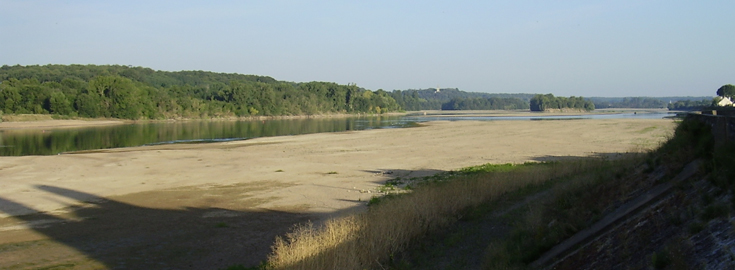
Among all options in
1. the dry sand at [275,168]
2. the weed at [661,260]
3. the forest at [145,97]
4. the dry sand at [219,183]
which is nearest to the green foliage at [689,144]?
the weed at [661,260]

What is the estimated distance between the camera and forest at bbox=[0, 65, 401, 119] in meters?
98.8

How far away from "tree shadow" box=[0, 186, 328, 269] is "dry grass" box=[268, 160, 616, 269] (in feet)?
4.57

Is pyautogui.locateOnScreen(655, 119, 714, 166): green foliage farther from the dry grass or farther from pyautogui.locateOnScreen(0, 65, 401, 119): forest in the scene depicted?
pyautogui.locateOnScreen(0, 65, 401, 119): forest

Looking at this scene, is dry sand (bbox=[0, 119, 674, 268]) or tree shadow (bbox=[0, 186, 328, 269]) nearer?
tree shadow (bbox=[0, 186, 328, 269])

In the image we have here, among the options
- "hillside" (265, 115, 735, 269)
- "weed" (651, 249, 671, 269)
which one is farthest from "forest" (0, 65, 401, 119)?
"weed" (651, 249, 671, 269)

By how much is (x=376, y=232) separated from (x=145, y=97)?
11580 cm

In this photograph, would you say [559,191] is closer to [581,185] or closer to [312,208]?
[581,185]

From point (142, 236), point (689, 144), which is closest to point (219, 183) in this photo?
point (142, 236)

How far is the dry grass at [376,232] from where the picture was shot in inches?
403

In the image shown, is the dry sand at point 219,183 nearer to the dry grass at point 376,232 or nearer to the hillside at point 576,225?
the dry grass at point 376,232

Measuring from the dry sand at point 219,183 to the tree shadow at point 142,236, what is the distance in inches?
2.5

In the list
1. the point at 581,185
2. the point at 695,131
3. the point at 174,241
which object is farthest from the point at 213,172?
the point at 695,131

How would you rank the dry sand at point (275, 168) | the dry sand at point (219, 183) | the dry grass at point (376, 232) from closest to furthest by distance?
the dry grass at point (376, 232)
the dry sand at point (219, 183)
the dry sand at point (275, 168)

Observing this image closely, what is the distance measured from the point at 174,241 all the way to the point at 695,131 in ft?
39.2
